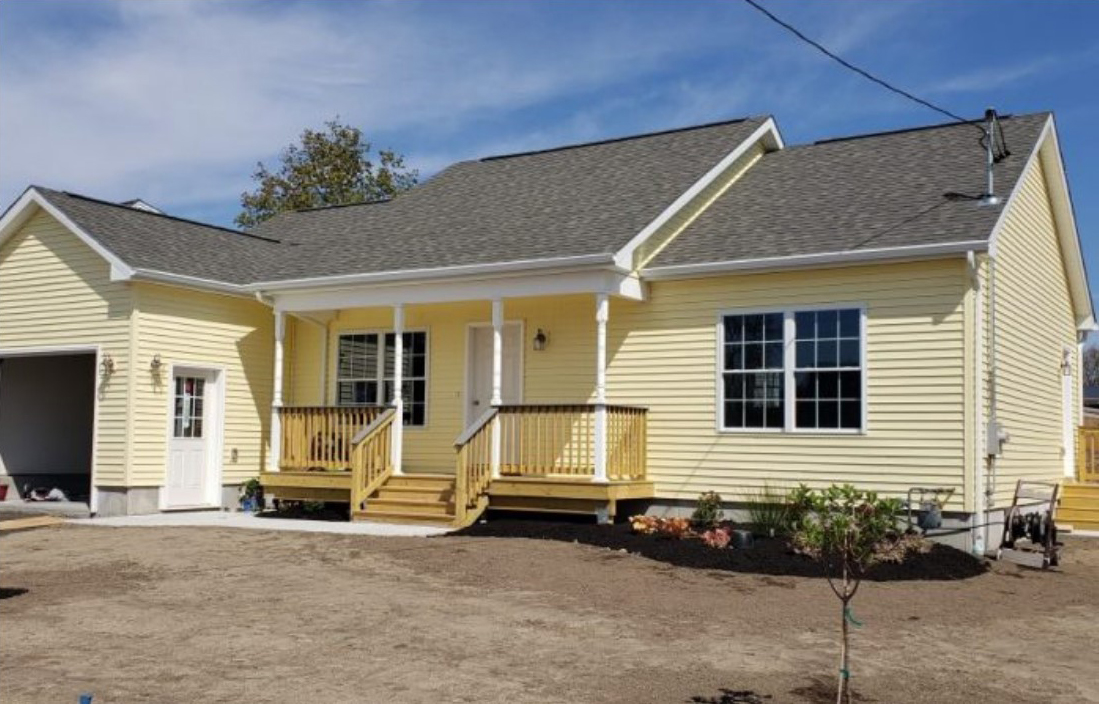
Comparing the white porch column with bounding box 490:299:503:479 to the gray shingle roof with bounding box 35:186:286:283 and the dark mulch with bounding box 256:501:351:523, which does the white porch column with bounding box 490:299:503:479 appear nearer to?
the dark mulch with bounding box 256:501:351:523

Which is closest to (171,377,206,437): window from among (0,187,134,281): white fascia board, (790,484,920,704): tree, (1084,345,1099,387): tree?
(0,187,134,281): white fascia board

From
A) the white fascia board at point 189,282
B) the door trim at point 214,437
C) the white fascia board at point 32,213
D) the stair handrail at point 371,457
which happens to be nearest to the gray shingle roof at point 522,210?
the white fascia board at point 189,282

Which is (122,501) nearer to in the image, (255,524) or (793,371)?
(255,524)

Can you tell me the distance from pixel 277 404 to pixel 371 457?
2.24 meters

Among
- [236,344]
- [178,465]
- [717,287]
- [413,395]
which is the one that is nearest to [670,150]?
[717,287]

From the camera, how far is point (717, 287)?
605 inches

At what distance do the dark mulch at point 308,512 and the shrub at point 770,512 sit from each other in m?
6.00

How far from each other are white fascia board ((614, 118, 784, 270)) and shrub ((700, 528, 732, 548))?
12.5 ft

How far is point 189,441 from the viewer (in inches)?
712

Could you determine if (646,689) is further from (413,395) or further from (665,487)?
(413,395)

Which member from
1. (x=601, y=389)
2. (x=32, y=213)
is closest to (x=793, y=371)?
(x=601, y=389)

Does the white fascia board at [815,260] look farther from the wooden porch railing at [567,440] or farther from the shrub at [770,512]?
the shrub at [770,512]

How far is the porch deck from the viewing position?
15000 millimetres

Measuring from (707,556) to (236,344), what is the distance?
9.83 metres
